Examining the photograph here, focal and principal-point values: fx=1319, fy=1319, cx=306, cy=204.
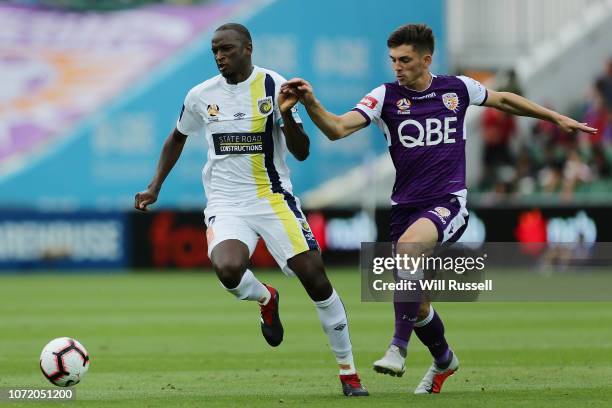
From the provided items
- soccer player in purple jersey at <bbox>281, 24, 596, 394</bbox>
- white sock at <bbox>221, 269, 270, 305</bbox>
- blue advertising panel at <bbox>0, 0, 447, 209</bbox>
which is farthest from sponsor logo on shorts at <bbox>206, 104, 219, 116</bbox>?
blue advertising panel at <bbox>0, 0, 447, 209</bbox>

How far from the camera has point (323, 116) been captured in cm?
812

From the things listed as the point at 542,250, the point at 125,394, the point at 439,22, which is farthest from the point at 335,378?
the point at 439,22

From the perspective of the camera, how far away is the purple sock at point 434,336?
8984 mm

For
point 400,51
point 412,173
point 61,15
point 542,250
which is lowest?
point 542,250

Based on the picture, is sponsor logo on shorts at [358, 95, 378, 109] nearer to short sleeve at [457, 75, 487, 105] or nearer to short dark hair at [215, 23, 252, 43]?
short sleeve at [457, 75, 487, 105]

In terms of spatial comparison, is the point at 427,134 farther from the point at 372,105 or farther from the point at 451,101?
the point at 372,105

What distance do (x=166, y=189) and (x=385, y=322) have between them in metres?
12.3

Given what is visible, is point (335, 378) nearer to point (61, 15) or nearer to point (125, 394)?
point (125, 394)

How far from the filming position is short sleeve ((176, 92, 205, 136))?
9258 mm

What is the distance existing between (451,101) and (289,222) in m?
1.38

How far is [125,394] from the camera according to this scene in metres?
8.91

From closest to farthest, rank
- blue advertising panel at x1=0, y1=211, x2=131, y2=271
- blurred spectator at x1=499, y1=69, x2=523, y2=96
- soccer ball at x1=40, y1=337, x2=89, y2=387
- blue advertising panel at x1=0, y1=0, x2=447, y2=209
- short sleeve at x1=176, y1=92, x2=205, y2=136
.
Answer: soccer ball at x1=40, y1=337, x2=89, y2=387 < short sleeve at x1=176, y1=92, x2=205, y2=136 < blue advertising panel at x1=0, y1=211, x2=131, y2=271 < blue advertising panel at x1=0, y1=0, x2=447, y2=209 < blurred spectator at x1=499, y1=69, x2=523, y2=96

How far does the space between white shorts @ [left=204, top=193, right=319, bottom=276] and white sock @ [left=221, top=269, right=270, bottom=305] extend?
6.6 inches

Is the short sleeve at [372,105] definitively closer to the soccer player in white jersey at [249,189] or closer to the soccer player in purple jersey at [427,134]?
the soccer player in purple jersey at [427,134]
